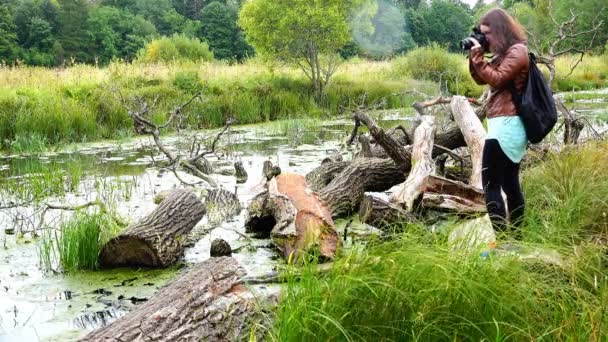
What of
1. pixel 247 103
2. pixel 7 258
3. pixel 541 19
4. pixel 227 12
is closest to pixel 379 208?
pixel 7 258

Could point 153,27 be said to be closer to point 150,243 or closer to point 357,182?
point 357,182

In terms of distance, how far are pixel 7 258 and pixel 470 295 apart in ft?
12.7

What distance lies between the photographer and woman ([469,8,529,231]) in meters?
4.32

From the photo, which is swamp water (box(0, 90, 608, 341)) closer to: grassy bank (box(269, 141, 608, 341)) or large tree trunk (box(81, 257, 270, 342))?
large tree trunk (box(81, 257, 270, 342))

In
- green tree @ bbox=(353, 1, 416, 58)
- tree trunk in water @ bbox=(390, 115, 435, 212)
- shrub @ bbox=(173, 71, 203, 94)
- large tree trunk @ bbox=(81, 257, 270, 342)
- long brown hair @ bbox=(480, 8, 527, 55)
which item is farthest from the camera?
green tree @ bbox=(353, 1, 416, 58)

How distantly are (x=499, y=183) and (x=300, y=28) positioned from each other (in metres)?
15.0

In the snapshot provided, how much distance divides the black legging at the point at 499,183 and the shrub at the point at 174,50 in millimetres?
24501

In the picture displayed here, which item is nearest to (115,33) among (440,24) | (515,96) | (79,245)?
(440,24)

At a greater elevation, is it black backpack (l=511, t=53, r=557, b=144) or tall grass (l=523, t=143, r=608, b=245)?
black backpack (l=511, t=53, r=557, b=144)

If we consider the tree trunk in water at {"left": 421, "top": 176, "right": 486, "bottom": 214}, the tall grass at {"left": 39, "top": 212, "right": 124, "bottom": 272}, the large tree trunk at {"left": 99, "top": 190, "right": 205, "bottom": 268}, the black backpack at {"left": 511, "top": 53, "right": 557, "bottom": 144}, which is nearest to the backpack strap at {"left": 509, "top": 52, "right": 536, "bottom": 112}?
the black backpack at {"left": 511, "top": 53, "right": 557, "bottom": 144}

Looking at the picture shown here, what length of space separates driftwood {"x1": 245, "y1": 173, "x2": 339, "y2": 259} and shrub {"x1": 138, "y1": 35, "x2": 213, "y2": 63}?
22.9 meters

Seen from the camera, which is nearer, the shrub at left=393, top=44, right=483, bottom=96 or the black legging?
the black legging

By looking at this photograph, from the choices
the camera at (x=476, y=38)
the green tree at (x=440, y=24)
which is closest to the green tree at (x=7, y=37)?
the green tree at (x=440, y=24)

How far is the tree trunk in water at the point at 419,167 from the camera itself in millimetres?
5738
